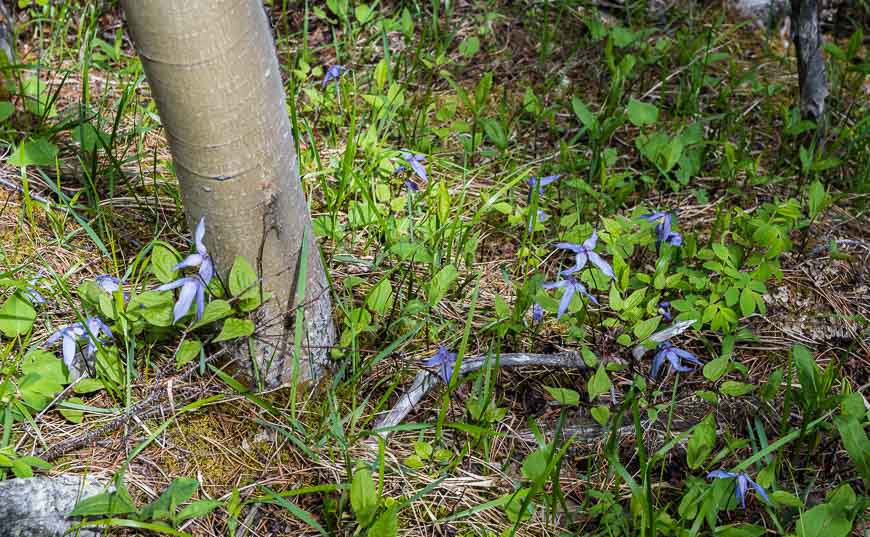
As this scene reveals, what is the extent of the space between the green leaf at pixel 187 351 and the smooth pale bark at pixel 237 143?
0.15 metres

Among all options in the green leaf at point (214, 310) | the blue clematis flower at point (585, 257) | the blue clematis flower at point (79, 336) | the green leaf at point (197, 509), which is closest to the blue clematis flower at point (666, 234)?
the blue clematis flower at point (585, 257)

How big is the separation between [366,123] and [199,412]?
130 cm

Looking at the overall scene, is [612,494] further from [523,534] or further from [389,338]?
[389,338]

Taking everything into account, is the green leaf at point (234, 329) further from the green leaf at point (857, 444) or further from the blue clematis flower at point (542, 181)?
the green leaf at point (857, 444)

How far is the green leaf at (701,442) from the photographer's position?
1.83m

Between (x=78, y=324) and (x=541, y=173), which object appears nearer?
(x=78, y=324)

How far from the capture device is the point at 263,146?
66.6 inches

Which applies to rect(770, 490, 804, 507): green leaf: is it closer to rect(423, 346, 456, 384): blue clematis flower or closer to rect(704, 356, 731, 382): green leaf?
rect(704, 356, 731, 382): green leaf

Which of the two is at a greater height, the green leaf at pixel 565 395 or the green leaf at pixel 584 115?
the green leaf at pixel 584 115

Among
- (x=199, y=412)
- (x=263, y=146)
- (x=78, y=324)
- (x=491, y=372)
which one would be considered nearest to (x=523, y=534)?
(x=491, y=372)

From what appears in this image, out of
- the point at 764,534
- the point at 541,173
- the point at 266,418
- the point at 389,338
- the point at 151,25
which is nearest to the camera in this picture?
the point at 151,25

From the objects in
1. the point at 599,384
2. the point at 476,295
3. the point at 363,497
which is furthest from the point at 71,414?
the point at 599,384

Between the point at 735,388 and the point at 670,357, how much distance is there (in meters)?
0.19

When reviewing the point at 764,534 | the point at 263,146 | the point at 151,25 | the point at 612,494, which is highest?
the point at 151,25
